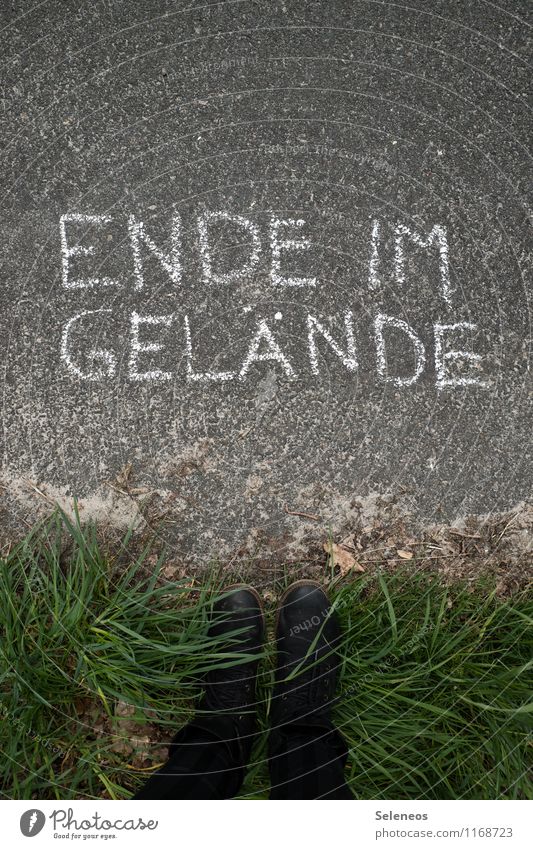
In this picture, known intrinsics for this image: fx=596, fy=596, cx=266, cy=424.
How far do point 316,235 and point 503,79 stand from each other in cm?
92

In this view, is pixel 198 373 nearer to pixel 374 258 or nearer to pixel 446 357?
pixel 374 258

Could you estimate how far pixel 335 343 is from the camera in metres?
2.18

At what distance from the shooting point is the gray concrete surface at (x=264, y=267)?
2176mm

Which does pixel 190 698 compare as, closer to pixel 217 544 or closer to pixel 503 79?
pixel 217 544

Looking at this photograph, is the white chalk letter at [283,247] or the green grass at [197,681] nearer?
the green grass at [197,681]

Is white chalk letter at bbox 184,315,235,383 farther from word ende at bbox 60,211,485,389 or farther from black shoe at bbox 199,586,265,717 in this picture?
black shoe at bbox 199,586,265,717

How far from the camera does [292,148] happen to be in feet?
7.18

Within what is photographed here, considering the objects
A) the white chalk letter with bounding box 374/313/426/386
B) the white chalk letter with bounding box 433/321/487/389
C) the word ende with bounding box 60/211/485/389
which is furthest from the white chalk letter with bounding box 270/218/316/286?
the white chalk letter with bounding box 433/321/487/389

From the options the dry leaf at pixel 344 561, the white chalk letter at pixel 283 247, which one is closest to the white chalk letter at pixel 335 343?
the white chalk letter at pixel 283 247

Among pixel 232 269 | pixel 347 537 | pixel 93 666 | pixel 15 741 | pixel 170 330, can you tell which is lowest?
pixel 15 741

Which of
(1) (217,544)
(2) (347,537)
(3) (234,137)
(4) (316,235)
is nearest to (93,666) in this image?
(1) (217,544)

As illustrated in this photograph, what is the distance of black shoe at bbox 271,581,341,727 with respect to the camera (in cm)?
205

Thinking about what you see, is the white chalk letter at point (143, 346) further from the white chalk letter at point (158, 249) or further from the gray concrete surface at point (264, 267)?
the white chalk letter at point (158, 249)

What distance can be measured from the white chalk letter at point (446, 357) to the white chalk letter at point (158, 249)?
0.98 m
